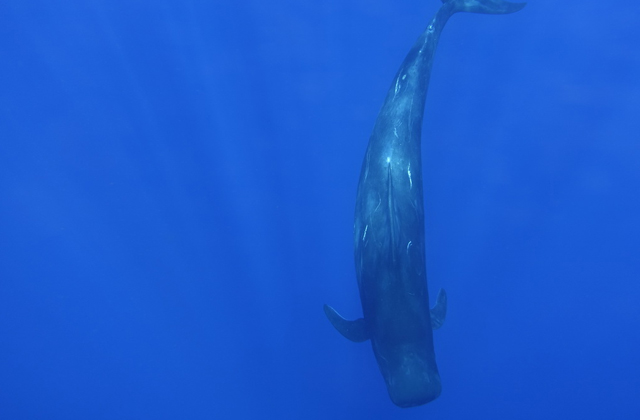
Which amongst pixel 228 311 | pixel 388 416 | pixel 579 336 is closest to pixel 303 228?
pixel 228 311

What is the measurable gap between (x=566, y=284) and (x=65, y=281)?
37.0 ft

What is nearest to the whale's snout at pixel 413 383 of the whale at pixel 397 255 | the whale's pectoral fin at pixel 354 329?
the whale at pixel 397 255

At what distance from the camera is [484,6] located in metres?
7.86

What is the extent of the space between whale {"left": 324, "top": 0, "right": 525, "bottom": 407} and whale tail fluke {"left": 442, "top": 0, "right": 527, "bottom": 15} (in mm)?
1933

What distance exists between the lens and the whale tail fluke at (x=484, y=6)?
25.2ft

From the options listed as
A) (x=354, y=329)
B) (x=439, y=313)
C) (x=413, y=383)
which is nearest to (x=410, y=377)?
(x=413, y=383)

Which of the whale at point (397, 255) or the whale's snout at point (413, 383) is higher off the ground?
the whale at point (397, 255)

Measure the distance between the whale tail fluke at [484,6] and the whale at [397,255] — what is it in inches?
76.1

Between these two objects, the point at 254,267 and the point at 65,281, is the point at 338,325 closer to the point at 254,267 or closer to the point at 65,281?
the point at 254,267

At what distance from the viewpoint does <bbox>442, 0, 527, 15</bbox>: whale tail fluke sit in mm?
7684

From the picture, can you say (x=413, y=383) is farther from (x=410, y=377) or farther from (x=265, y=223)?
(x=265, y=223)

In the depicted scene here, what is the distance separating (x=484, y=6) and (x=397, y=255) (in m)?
4.99

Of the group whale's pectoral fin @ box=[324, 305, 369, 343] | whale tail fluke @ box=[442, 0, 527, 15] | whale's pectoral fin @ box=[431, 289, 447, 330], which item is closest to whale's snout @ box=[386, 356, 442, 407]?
whale's pectoral fin @ box=[324, 305, 369, 343]

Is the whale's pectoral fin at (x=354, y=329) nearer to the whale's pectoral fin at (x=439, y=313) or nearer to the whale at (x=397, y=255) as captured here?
the whale at (x=397, y=255)
